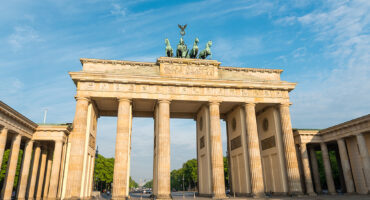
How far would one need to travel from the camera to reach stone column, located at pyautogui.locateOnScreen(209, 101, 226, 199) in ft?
93.0

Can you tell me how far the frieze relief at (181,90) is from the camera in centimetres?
2953

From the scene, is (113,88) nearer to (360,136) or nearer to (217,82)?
(217,82)

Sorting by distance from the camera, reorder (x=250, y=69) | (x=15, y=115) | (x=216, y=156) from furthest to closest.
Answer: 1. (x=250, y=69)
2. (x=216, y=156)
3. (x=15, y=115)

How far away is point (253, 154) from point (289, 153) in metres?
4.44

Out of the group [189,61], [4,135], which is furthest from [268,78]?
[4,135]

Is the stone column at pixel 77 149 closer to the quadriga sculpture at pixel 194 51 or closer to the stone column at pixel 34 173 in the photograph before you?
the stone column at pixel 34 173

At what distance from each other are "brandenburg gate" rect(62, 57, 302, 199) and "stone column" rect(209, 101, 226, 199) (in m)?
0.10

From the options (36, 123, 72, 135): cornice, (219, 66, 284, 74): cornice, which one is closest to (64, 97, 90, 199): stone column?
(36, 123, 72, 135): cornice

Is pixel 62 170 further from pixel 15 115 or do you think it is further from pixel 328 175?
pixel 328 175

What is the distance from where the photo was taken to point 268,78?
3575cm

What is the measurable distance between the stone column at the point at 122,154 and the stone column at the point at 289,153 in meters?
18.8

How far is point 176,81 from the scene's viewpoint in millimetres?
30938

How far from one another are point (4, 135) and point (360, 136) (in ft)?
116

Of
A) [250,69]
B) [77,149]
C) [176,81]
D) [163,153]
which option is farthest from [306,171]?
[77,149]
